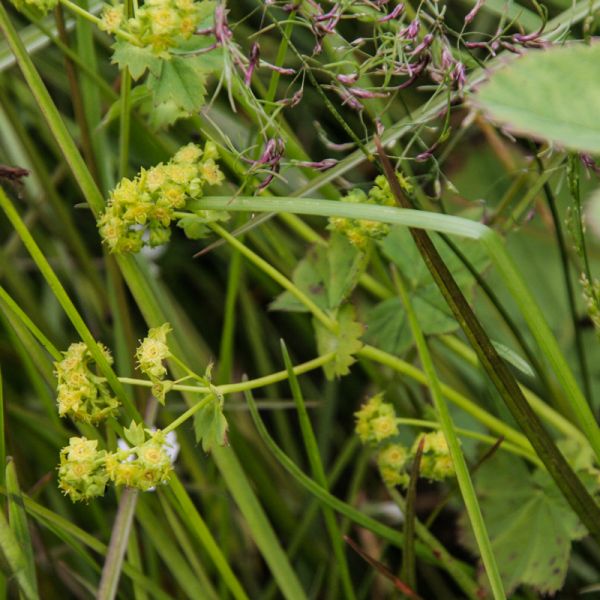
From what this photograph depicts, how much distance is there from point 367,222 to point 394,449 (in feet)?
0.74

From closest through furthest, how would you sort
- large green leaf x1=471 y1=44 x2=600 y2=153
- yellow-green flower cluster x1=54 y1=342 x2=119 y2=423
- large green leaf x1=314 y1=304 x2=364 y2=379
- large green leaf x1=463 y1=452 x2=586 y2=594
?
1. large green leaf x1=471 y1=44 x2=600 y2=153
2. yellow-green flower cluster x1=54 y1=342 x2=119 y2=423
3. large green leaf x1=314 y1=304 x2=364 y2=379
4. large green leaf x1=463 y1=452 x2=586 y2=594

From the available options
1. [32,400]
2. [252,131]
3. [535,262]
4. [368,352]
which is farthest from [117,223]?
[535,262]

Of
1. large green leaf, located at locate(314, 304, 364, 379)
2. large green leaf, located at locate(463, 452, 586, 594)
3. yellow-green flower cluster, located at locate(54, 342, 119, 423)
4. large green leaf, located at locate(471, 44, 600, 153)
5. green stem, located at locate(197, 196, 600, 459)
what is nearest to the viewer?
large green leaf, located at locate(471, 44, 600, 153)

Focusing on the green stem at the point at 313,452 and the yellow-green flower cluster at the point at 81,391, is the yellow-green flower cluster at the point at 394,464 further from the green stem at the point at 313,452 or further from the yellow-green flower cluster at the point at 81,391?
the yellow-green flower cluster at the point at 81,391

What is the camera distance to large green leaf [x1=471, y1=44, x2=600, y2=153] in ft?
1.41

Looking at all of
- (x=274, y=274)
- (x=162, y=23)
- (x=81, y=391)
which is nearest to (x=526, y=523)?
(x=274, y=274)

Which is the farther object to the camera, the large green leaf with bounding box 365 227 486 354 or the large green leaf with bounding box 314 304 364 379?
the large green leaf with bounding box 365 227 486 354

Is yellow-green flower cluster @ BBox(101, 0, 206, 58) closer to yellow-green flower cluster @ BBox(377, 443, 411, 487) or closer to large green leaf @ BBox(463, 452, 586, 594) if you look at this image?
yellow-green flower cluster @ BBox(377, 443, 411, 487)

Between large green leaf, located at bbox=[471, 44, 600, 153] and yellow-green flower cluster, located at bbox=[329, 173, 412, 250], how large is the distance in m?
0.35

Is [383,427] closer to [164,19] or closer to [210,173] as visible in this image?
[210,173]

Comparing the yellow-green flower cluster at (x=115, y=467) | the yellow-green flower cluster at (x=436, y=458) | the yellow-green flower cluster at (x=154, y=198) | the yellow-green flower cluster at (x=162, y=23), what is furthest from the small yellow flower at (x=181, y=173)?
the yellow-green flower cluster at (x=436, y=458)

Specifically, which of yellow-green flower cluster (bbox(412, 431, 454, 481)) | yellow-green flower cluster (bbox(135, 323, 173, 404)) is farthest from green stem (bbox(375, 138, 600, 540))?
yellow-green flower cluster (bbox(135, 323, 173, 404))

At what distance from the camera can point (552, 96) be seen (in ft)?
1.46

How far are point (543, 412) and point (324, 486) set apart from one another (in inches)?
10.5
